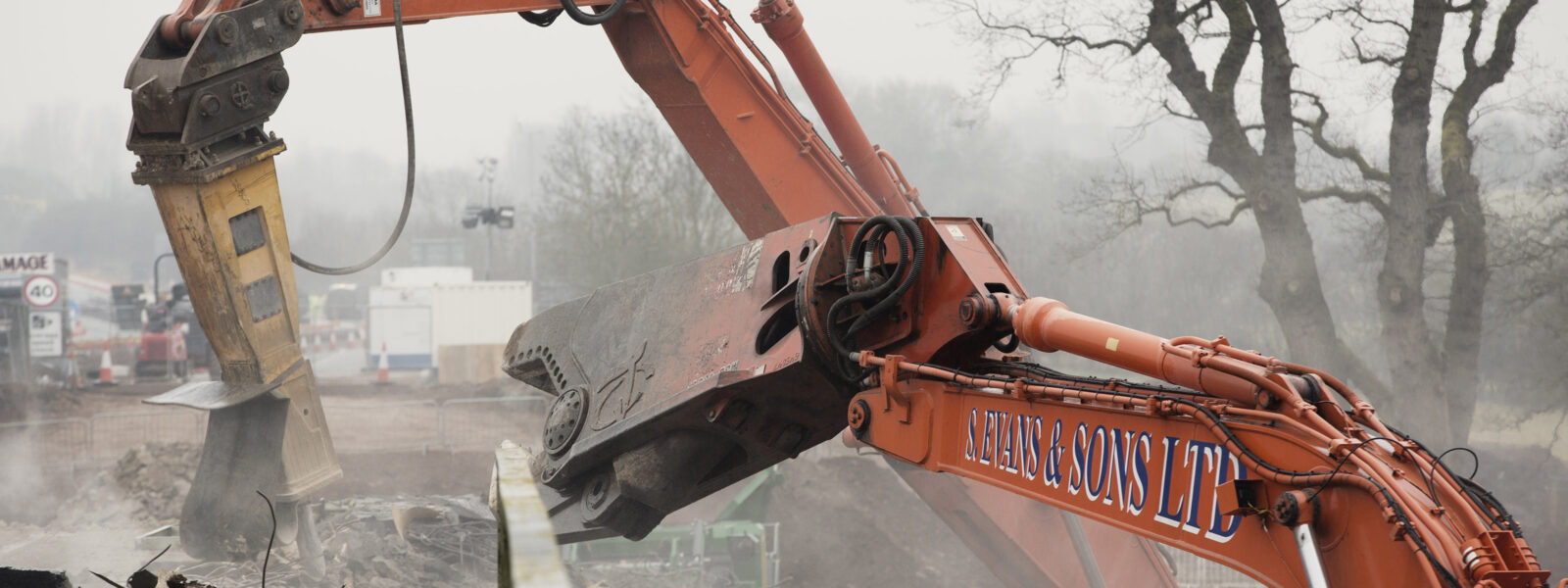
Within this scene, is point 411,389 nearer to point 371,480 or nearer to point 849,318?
point 371,480

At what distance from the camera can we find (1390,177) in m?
13.3

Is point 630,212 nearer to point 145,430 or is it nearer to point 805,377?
point 145,430

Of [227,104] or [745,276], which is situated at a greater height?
[227,104]

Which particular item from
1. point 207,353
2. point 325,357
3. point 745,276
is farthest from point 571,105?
point 745,276

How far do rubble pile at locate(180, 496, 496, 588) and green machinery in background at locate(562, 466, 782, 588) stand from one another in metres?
1.04

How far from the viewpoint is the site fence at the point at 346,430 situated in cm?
1506

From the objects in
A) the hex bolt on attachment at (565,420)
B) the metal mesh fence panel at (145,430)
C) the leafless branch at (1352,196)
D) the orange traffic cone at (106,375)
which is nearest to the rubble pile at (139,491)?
the metal mesh fence panel at (145,430)

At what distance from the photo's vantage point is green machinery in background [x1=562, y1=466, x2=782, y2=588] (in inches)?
423

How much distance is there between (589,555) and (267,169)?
5.63 metres

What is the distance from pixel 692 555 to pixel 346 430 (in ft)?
31.6

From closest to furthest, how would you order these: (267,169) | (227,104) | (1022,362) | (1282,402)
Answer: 1. (1282,402)
2. (1022,362)
3. (227,104)
4. (267,169)

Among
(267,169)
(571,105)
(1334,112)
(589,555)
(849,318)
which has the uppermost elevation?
(571,105)

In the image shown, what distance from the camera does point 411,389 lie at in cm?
2184

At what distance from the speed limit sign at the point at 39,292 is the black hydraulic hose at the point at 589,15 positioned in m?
18.7
